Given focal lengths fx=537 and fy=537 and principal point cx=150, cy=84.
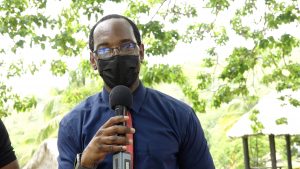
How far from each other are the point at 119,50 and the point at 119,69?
0.10m

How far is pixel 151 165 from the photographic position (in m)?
2.09

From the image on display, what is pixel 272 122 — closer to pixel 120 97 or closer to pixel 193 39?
pixel 193 39

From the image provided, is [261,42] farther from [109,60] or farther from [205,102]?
[109,60]

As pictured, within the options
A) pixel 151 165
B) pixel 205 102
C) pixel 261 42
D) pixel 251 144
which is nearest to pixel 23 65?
pixel 205 102

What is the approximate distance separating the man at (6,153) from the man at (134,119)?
496mm

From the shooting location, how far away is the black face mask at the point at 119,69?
81.2 inches

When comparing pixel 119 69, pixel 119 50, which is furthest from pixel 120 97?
pixel 119 50

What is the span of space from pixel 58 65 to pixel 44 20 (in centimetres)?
172

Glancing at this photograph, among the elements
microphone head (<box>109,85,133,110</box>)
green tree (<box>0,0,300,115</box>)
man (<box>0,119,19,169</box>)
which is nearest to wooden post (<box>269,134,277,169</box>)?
green tree (<box>0,0,300,115</box>)

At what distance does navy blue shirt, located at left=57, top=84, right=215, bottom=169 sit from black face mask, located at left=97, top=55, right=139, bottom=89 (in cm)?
13

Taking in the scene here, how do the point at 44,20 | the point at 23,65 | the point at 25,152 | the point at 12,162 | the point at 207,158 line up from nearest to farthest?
the point at 207,158 < the point at 12,162 < the point at 44,20 < the point at 23,65 < the point at 25,152

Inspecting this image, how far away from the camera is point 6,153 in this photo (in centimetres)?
260


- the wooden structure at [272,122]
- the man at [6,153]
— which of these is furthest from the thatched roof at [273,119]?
the man at [6,153]

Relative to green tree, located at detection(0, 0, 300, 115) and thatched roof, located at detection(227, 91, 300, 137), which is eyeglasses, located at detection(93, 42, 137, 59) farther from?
thatched roof, located at detection(227, 91, 300, 137)
